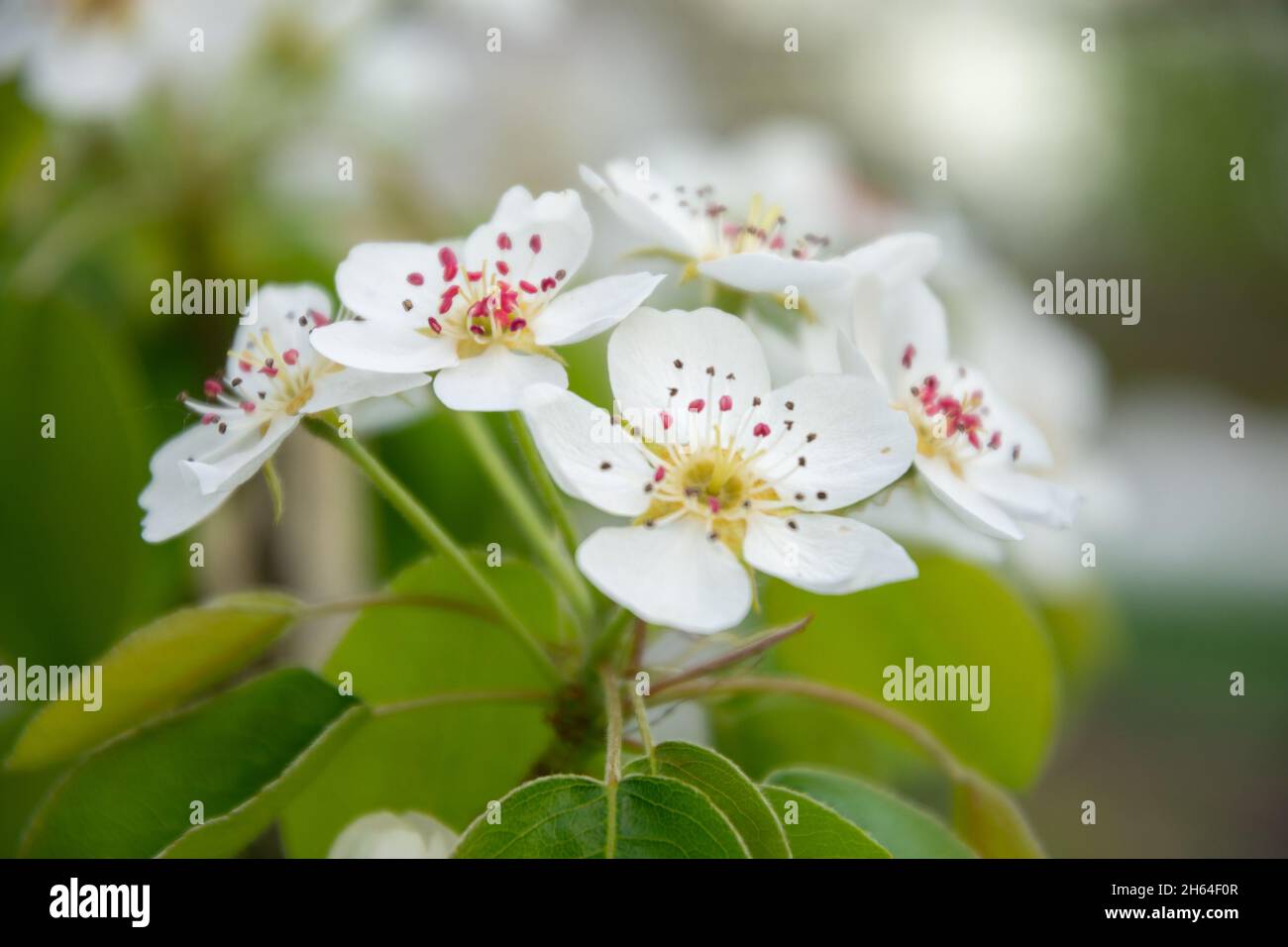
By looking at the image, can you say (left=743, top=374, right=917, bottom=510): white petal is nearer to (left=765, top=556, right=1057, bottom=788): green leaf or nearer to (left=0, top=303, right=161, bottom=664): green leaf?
(left=765, top=556, right=1057, bottom=788): green leaf

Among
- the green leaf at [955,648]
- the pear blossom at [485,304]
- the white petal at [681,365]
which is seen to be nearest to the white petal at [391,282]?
the pear blossom at [485,304]

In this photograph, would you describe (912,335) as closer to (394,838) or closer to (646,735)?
(646,735)

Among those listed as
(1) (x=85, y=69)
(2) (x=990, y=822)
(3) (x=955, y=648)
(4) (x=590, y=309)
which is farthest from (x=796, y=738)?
(1) (x=85, y=69)

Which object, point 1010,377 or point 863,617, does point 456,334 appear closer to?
point 863,617

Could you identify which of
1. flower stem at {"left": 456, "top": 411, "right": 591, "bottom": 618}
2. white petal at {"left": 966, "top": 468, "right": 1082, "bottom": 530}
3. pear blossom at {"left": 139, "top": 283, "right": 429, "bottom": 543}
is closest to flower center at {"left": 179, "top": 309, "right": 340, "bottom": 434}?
pear blossom at {"left": 139, "top": 283, "right": 429, "bottom": 543}

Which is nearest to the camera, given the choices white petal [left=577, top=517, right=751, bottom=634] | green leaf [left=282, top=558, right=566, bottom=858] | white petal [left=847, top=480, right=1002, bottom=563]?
white petal [left=577, top=517, right=751, bottom=634]

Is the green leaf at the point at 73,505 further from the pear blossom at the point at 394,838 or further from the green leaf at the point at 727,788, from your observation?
the green leaf at the point at 727,788
